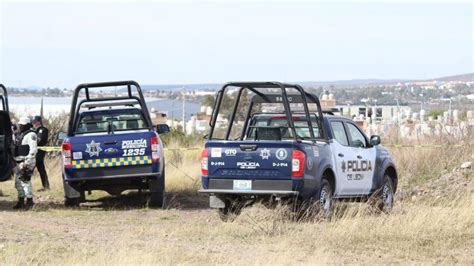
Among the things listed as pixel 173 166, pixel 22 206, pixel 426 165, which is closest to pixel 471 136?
pixel 426 165

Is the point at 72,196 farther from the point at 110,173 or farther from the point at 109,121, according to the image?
the point at 109,121

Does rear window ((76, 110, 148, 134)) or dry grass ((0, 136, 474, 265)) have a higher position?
rear window ((76, 110, 148, 134))

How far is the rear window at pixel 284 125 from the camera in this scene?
16.0 m

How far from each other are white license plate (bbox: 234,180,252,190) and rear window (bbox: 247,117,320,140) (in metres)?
1.37

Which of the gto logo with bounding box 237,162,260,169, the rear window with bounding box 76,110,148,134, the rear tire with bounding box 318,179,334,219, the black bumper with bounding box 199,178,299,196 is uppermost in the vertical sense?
the rear window with bounding box 76,110,148,134

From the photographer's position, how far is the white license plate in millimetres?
14898

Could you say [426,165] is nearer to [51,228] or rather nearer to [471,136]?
[471,136]

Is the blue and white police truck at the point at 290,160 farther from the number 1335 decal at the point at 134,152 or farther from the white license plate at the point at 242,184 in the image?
the number 1335 decal at the point at 134,152

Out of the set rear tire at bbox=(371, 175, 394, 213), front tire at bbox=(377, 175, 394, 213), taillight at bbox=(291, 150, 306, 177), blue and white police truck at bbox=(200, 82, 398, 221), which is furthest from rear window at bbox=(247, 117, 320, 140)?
front tire at bbox=(377, 175, 394, 213)

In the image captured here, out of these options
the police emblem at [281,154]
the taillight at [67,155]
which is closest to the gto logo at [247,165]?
the police emblem at [281,154]

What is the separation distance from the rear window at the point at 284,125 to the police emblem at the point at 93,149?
9.30 ft

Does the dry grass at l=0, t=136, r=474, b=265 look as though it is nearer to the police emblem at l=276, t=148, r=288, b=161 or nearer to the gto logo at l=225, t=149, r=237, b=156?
the police emblem at l=276, t=148, r=288, b=161

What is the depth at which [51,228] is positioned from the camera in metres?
14.7

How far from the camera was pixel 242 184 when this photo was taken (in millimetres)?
14938
